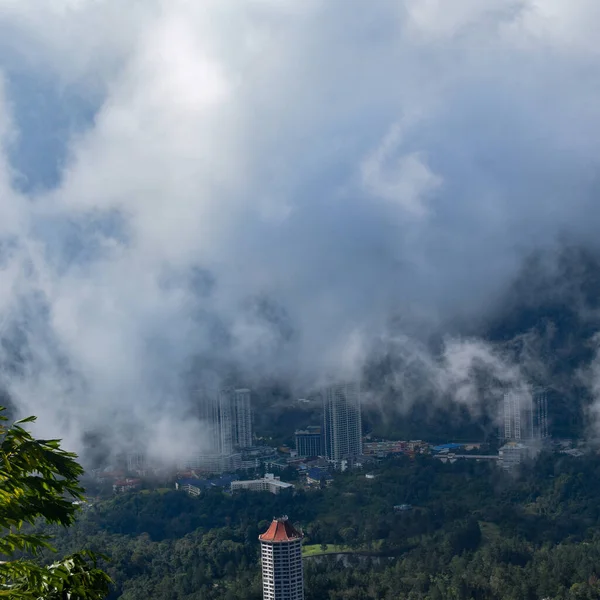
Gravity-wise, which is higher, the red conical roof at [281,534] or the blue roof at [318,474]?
the blue roof at [318,474]

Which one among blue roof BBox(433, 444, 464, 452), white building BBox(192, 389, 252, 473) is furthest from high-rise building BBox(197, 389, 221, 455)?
blue roof BBox(433, 444, 464, 452)

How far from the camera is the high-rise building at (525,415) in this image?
27672 mm

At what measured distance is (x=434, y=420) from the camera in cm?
2967

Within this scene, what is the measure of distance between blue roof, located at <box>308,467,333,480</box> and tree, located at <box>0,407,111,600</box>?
23.4m

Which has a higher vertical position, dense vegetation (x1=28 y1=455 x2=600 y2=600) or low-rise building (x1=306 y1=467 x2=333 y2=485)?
low-rise building (x1=306 y1=467 x2=333 y2=485)

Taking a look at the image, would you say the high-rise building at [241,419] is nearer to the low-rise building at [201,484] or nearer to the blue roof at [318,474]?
the low-rise building at [201,484]

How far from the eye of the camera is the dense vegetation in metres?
16.8

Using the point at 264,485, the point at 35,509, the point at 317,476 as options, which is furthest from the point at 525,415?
the point at 35,509

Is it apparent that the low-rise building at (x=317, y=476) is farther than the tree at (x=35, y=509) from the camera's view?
Yes

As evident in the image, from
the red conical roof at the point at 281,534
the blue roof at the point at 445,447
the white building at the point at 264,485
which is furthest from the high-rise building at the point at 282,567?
the blue roof at the point at 445,447

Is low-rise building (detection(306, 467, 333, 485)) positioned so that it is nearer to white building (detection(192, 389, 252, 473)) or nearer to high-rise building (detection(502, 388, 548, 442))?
white building (detection(192, 389, 252, 473))

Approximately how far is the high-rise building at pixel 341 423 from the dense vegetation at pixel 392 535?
2.11m

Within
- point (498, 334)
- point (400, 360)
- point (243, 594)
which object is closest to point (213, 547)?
point (243, 594)

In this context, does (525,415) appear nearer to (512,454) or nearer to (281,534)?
(512,454)
